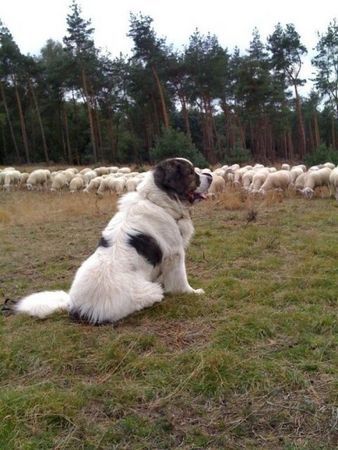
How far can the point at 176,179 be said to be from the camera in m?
4.94

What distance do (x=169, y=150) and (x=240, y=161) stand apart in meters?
8.09

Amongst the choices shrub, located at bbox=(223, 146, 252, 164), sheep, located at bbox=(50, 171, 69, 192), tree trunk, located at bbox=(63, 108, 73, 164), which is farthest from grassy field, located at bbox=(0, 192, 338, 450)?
tree trunk, located at bbox=(63, 108, 73, 164)

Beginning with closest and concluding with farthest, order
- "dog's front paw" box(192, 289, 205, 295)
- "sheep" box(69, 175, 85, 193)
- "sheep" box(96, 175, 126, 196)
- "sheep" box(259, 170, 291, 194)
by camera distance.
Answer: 1. "dog's front paw" box(192, 289, 205, 295)
2. "sheep" box(259, 170, 291, 194)
3. "sheep" box(96, 175, 126, 196)
4. "sheep" box(69, 175, 85, 193)

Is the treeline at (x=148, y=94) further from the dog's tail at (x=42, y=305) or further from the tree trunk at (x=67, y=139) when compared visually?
the dog's tail at (x=42, y=305)

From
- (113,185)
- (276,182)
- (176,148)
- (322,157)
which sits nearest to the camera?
(276,182)

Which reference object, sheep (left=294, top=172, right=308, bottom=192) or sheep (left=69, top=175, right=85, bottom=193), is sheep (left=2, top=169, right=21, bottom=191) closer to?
sheep (left=69, top=175, right=85, bottom=193)

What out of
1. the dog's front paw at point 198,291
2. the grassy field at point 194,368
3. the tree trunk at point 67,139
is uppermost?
the tree trunk at point 67,139

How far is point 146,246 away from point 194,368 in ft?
4.88

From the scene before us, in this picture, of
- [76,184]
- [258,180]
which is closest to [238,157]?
[76,184]

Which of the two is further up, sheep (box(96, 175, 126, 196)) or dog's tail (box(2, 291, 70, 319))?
sheep (box(96, 175, 126, 196))

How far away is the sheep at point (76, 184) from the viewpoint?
23031 mm

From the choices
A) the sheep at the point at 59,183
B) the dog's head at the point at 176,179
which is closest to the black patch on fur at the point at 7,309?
the dog's head at the point at 176,179

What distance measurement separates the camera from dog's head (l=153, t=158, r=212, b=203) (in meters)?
4.93

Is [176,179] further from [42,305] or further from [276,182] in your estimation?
[276,182]
